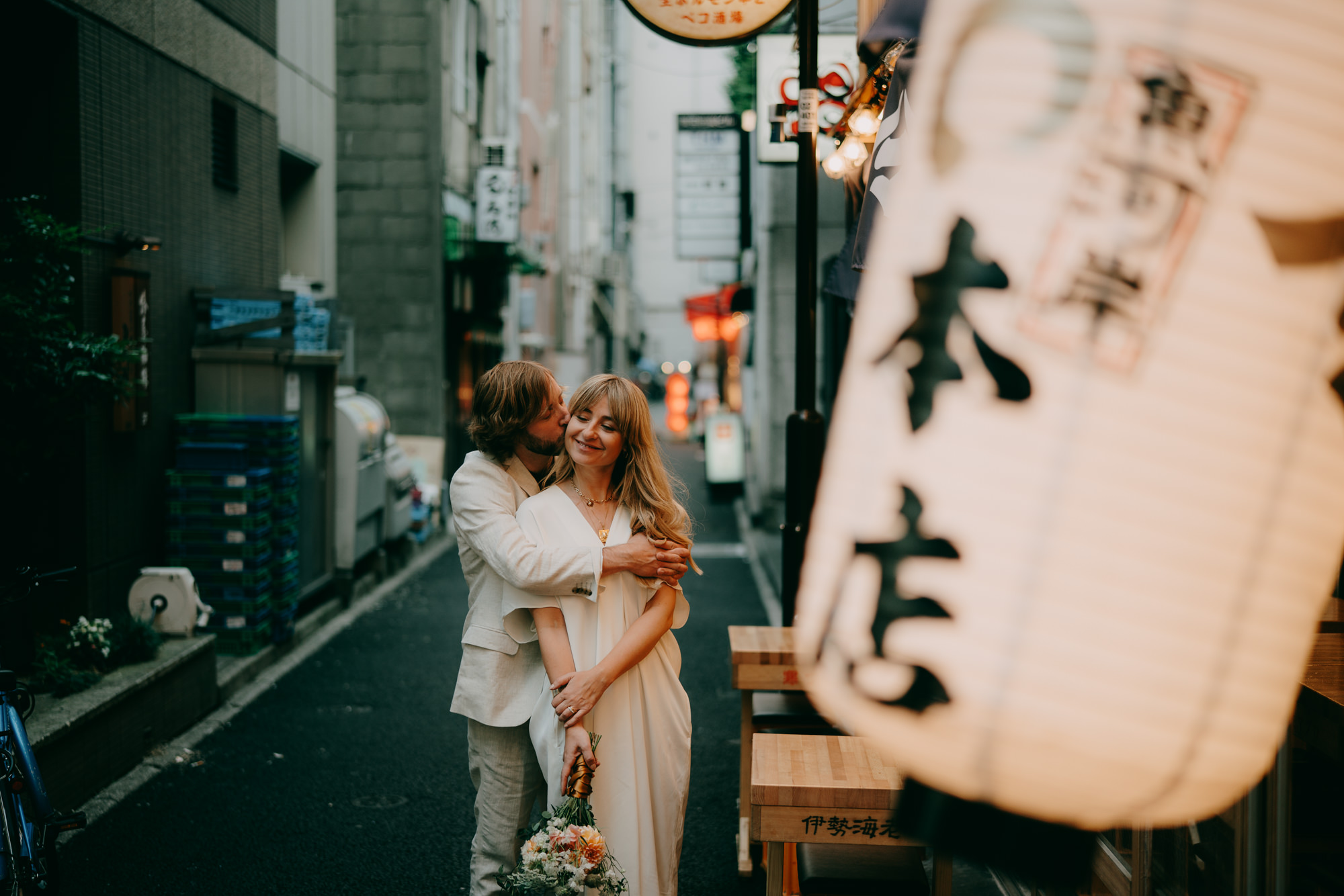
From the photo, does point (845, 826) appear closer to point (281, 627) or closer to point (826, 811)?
point (826, 811)

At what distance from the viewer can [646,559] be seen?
3.30 metres

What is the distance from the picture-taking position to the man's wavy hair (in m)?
3.55

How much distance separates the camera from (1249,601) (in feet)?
4.35

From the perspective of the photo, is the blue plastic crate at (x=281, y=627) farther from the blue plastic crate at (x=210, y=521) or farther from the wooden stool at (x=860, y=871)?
the wooden stool at (x=860, y=871)

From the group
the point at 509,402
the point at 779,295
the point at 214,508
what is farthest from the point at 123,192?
the point at 779,295

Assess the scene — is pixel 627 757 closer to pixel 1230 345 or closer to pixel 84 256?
pixel 1230 345

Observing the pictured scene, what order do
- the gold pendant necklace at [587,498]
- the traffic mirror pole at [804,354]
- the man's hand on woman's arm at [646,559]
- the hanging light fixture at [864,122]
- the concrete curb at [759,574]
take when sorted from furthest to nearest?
the concrete curb at [759,574]
the hanging light fixture at [864,122]
the traffic mirror pole at [804,354]
the gold pendant necklace at [587,498]
the man's hand on woman's arm at [646,559]

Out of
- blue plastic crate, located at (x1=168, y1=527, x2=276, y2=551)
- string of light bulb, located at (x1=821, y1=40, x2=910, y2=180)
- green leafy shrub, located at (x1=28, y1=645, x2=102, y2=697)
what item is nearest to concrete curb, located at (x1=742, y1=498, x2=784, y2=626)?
string of light bulb, located at (x1=821, y1=40, x2=910, y2=180)

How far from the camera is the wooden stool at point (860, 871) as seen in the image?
11.8ft

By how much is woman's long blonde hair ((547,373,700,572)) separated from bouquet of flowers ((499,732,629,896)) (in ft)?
2.72

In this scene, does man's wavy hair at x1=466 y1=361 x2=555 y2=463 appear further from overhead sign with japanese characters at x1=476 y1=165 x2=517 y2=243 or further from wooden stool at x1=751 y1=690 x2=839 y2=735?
overhead sign with japanese characters at x1=476 y1=165 x2=517 y2=243

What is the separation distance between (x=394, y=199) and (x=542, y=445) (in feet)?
50.2

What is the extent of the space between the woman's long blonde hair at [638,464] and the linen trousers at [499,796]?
0.85 metres

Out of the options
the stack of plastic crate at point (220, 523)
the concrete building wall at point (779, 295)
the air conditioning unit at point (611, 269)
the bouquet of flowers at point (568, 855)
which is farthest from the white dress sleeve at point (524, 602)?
the air conditioning unit at point (611, 269)
